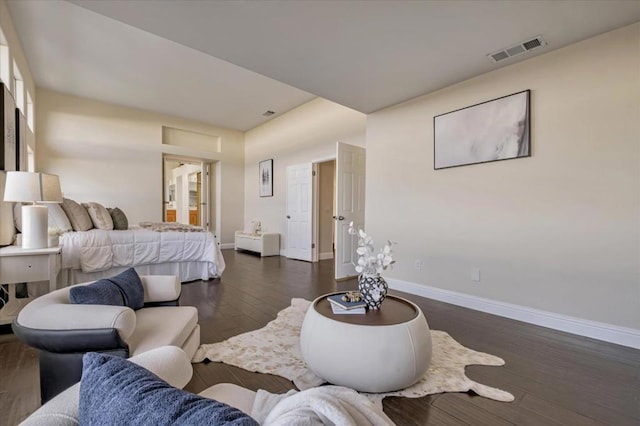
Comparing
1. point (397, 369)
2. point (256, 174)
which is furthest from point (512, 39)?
point (256, 174)

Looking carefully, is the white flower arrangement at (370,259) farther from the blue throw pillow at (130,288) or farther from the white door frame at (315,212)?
the white door frame at (315,212)

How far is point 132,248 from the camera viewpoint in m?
3.68

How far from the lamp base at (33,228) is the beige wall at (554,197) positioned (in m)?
3.90

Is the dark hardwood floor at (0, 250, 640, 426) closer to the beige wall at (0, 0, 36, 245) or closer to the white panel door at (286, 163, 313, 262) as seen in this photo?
the beige wall at (0, 0, 36, 245)

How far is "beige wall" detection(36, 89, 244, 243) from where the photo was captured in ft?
18.4

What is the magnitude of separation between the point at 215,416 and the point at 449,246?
3.42 meters

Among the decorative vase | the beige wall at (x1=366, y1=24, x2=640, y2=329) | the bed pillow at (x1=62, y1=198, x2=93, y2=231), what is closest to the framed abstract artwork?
the beige wall at (x1=366, y1=24, x2=640, y2=329)

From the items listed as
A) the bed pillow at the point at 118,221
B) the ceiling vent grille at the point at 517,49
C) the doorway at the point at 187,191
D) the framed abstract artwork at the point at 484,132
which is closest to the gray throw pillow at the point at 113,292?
the bed pillow at the point at 118,221

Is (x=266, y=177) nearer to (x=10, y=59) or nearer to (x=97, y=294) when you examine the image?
(x=10, y=59)

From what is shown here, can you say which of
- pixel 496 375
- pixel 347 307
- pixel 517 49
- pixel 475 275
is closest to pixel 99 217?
pixel 347 307

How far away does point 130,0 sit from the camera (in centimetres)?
205

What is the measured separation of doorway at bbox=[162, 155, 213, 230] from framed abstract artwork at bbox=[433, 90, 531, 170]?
244 inches

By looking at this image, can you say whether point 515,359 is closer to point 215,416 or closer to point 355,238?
point 215,416

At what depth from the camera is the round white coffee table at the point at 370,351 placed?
156 centimetres
